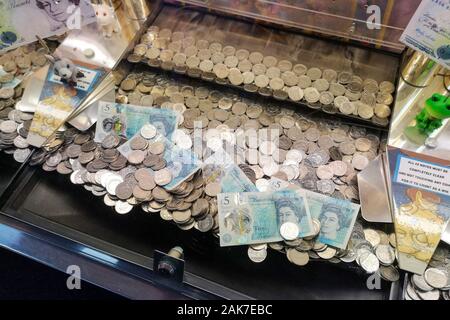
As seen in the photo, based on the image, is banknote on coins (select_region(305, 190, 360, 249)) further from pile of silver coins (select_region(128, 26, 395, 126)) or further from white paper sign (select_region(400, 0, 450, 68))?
white paper sign (select_region(400, 0, 450, 68))

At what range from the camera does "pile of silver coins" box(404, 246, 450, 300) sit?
4.27ft

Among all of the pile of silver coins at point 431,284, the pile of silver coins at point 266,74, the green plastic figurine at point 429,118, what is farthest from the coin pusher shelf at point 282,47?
the pile of silver coins at point 431,284

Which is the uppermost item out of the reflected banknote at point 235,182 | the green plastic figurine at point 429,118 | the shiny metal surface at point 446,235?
the green plastic figurine at point 429,118

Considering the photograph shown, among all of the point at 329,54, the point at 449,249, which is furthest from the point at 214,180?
the point at 449,249

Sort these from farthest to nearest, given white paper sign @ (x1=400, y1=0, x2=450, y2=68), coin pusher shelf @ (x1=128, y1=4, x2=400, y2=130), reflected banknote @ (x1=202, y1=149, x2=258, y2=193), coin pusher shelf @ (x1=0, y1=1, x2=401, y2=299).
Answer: coin pusher shelf @ (x1=128, y1=4, x2=400, y2=130), reflected banknote @ (x1=202, y1=149, x2=258, y2=193), coin pusher shelf @ (x1=0, y1=1, x2=401, y2=299), white paper sign @ (x1=400, y1=0, x2=450, y2=68)

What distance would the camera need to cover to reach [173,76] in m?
1.87

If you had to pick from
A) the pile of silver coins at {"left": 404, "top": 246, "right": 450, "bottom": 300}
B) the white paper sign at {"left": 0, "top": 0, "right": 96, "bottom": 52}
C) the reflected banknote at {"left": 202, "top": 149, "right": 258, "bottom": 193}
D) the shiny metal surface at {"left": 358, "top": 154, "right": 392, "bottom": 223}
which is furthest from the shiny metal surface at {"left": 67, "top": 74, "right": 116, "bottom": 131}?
the pile of silver coins at {"left": 404, "top": 246, "right": 450, "bottom": 300}

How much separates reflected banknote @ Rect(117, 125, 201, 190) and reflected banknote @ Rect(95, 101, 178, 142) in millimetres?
47

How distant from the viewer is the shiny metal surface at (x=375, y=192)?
139 centimetres

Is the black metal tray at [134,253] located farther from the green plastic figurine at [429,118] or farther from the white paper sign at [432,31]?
the white paper sign at [432,31]

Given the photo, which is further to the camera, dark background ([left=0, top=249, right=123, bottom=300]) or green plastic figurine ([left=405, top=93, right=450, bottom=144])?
dark background ([left=0, top=249, right=123, bottom=300])

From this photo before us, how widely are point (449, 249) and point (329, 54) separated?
98 centimetres

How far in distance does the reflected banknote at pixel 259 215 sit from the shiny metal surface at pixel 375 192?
233 millimetres
